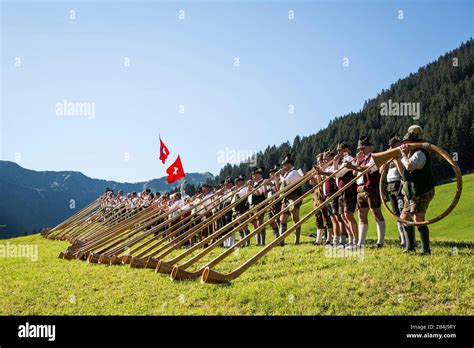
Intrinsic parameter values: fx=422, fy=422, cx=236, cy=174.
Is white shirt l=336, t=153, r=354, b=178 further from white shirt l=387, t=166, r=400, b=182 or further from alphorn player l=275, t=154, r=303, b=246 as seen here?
alphorn player l=275, t=154, r=303, b=246

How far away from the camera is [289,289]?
6.68 m

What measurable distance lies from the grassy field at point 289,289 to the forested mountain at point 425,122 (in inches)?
2907

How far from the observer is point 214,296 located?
6.76m

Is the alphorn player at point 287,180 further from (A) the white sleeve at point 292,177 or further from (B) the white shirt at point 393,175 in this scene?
(B) the white shirt at point 393,175

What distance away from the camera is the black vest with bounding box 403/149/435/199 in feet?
25.9

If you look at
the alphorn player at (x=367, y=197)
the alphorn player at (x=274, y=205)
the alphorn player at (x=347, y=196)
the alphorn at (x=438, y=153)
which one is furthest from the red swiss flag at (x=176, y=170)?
the alphorn at (x=438, y=153)

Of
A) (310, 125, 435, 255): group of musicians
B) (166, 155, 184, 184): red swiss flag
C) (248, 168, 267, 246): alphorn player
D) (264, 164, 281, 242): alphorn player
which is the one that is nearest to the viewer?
(310, 125, 435, 255): group of musicians

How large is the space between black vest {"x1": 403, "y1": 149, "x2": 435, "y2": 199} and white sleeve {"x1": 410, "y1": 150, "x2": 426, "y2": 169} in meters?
0.14

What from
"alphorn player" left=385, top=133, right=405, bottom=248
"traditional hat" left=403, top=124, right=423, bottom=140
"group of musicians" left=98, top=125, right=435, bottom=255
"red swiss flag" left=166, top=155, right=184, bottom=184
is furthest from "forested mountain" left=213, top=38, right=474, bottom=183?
"traditional hat" left=403, top=124, right=423, bottom=140

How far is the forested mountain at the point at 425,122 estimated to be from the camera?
84.4 m

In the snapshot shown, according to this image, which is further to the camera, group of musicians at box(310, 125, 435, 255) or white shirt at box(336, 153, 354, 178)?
white shirt at box(336, 153, 354, 178)
